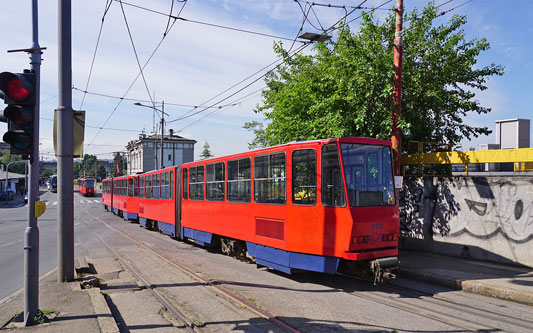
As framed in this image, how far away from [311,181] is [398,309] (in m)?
2.84

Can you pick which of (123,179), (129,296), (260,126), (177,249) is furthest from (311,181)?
(260,126)

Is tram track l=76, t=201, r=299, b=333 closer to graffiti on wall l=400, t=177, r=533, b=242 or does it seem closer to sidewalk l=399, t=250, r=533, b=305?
sidewalk l=399, t=250, r=533, b=305

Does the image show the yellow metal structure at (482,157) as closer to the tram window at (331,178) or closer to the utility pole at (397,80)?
the utility pole at (397,80)

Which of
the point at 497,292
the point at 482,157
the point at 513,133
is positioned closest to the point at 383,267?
the point at 497,292

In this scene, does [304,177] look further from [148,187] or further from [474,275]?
[148,187]

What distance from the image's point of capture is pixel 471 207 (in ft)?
33.8

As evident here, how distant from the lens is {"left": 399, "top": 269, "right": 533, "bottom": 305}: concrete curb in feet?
22.7

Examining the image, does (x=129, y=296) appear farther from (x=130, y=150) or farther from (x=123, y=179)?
(x=130, y=150)

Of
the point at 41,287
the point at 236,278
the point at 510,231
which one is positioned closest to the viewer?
the point at 41,287

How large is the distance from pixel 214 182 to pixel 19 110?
22.1ft

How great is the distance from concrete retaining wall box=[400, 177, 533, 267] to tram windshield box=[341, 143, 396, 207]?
136 inches

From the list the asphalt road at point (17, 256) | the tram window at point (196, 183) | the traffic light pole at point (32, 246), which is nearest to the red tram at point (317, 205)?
the tram window at point (196, 183)

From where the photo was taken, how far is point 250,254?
9.82 meters

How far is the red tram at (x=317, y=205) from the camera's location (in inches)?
295
